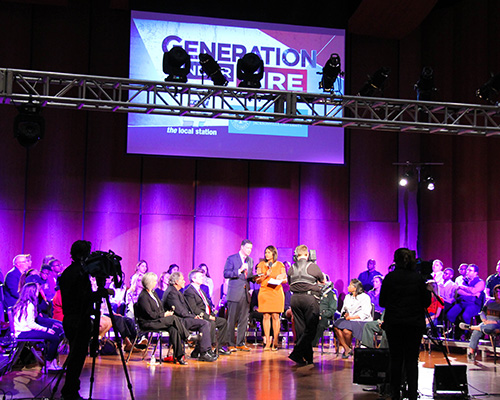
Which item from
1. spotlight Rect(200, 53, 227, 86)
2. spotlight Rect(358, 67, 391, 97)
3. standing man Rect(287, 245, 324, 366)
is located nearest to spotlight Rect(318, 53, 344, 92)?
spotlight Rect(358, 67, 391, 97)

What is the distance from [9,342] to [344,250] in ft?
21.3

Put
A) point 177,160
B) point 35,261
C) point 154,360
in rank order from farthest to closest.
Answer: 1. point 177,160
2. point 35,261
3. point 154,360

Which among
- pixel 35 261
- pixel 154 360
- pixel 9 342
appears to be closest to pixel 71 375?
pixel 154 360

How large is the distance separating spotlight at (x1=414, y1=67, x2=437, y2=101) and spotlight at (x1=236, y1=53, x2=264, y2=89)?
214 cm

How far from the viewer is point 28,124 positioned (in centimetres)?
784

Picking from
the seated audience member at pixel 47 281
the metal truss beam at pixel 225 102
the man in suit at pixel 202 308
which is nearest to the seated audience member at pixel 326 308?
the man in suit at pixel 202 308

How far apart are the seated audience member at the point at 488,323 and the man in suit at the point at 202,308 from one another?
3265 mm

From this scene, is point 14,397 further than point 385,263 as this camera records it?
No

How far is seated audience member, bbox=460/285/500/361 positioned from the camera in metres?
8.48

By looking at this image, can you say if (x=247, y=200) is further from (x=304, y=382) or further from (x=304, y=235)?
(x=304, y=382)

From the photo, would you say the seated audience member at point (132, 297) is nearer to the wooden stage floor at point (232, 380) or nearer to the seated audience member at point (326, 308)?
the wooden stage floor at point (232, 380)

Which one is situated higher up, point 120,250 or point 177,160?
point 177,160

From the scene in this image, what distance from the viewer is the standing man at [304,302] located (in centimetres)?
809

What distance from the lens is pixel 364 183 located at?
41.8 feet
